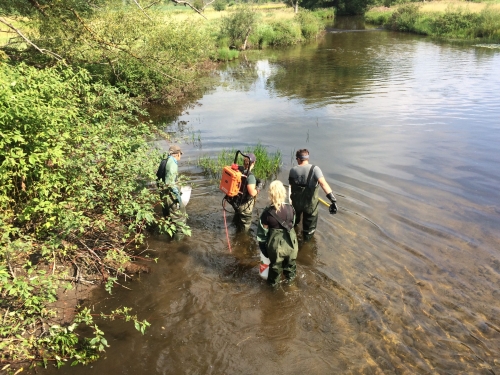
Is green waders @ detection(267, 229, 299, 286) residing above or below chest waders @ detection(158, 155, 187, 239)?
below

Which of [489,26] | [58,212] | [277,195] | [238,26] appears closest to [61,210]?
[58,212]

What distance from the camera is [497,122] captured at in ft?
49.5

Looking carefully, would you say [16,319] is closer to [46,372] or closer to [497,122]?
[46,372]

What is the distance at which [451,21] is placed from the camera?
1529 inches

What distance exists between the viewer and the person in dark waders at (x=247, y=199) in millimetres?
7258

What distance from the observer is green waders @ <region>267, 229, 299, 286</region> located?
601cm

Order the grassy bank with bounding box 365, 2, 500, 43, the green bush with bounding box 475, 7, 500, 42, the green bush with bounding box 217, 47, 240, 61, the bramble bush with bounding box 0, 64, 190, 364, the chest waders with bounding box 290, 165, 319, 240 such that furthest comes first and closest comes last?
the grassy bank with bounding box 365, 2, 500, 43 → the green bush with bounding box 475, 7, 500, 42 → the green bush with bounding box 217, 47, 240, 61 → the chest waders with bounding box 290, 165, 319, 240 → the bramble bush with bounding box 0, 64, 190, 364

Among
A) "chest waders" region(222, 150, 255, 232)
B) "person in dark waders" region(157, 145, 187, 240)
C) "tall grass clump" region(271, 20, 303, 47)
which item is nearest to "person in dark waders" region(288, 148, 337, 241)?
"chest waders" region(222, 150, 255, 232)

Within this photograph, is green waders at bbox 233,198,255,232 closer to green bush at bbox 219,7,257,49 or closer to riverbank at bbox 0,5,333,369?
riverbank at bbox 0,5,333,369

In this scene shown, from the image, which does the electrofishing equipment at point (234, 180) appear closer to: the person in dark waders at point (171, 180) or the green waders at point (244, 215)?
the green waders at point (244, 215)

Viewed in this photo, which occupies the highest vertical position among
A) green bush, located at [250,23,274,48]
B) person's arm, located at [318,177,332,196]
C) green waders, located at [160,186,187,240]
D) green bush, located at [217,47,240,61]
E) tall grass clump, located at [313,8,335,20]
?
tall grass clump, located at [313,8,335,20]

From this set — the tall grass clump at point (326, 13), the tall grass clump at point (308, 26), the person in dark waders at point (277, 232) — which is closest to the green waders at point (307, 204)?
the person in dark waders at point (277, 232)

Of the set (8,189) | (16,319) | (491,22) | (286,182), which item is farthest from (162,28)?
(491,22)

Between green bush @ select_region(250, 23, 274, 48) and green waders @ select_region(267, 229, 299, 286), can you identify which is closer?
green waders @ select_region(267, 229, 299, 286)
